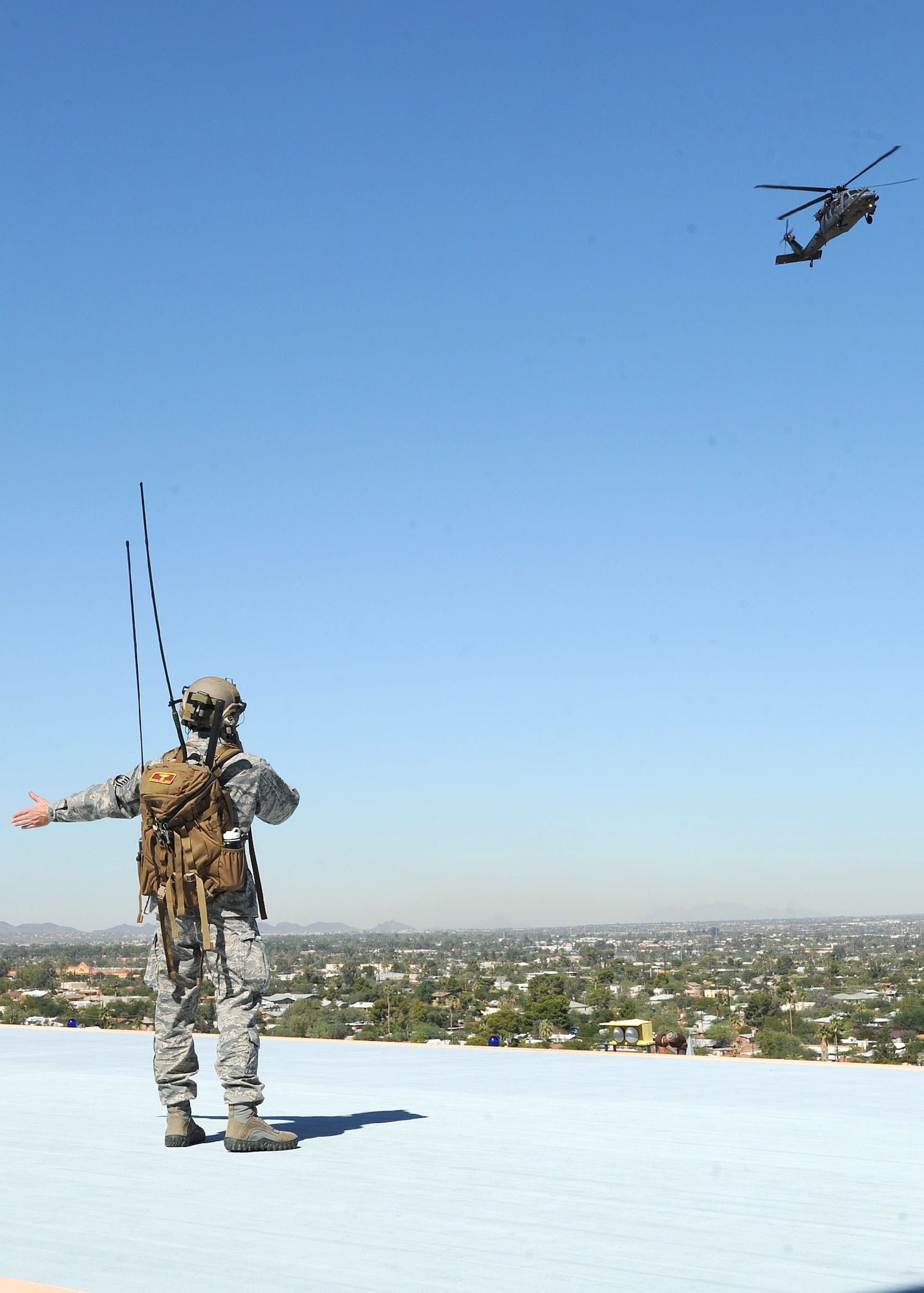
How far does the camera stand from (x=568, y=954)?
416 ft

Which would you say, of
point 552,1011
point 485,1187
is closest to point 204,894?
point 485,1187

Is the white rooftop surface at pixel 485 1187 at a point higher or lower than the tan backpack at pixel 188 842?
lower

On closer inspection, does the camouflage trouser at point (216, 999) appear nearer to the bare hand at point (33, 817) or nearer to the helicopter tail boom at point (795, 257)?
the bare hand at point (33, 817)

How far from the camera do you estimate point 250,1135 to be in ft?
20.3

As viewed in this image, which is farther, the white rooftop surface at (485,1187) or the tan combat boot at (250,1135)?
the tan combat boot at (250,1135)

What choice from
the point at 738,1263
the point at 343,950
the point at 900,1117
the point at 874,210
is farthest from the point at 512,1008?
the point at 343,950

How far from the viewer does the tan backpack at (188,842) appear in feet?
21.0

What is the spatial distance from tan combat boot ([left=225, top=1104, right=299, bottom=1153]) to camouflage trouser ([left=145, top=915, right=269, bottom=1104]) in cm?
Result: 10

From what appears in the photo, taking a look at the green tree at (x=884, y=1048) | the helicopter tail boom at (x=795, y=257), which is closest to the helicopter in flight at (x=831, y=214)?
the helicopter tail boom at (x=795, y=257)

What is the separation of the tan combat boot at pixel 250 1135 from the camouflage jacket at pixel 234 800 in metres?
0.90

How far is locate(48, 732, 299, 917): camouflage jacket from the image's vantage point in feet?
21.6

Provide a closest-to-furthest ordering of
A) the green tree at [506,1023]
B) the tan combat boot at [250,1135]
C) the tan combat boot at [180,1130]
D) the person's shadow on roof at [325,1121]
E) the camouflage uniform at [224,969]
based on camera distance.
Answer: the tan combat boot at [250,1135]
the tan combat boot at [180,1130]
the camouflage uniform at [224,969]
the person's shadow on roof at [325,1121]
the green tree at [506,1023]

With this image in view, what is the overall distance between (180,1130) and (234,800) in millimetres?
1517

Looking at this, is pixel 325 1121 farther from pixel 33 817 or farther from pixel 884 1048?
pixel 884 1048
